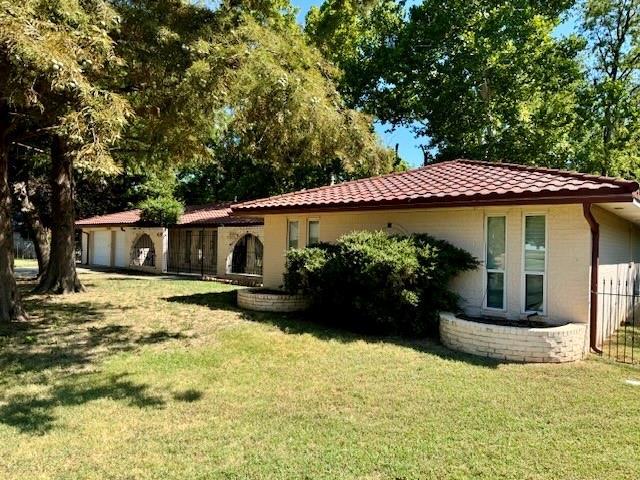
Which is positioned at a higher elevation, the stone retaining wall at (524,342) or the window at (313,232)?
the window at (313,232)

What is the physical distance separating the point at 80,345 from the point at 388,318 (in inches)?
219

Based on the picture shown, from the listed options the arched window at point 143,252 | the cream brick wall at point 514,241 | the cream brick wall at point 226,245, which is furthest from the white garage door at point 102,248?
the cream brick wall at point 514,241

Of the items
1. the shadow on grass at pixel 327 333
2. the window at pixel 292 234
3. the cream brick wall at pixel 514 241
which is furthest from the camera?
the window at pixel 292 234

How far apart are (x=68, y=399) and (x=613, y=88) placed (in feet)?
80.2

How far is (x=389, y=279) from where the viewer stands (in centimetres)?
865

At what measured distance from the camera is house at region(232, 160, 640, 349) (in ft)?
26.7

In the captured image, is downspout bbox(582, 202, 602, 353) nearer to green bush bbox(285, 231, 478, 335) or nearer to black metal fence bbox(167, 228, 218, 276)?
green bush bbox(285, 231, 478, 335)

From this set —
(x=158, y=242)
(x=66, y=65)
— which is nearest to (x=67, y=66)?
(x=66, y=65)

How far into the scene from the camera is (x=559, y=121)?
73.4ft

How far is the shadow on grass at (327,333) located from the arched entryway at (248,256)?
325 inches

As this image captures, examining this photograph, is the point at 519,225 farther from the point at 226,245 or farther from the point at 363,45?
the point at 363,45

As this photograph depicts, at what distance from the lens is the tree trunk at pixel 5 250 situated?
9695 mm

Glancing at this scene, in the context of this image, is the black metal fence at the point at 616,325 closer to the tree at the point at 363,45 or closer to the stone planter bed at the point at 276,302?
the stone planter bed at the point at 276,302

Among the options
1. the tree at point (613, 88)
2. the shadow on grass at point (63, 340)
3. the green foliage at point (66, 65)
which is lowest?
the shadow on grass at point (63, 340)
